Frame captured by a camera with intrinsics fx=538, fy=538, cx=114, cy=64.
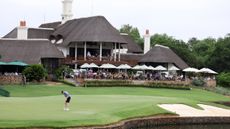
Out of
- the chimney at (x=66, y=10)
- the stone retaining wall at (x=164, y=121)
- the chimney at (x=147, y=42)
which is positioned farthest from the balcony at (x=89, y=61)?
the stone retaining wall at (x=164, y=121)

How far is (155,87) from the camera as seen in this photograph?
201ft

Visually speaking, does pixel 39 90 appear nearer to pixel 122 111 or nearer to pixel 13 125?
pixel 122 111

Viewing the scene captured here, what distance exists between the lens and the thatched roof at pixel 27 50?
206 ft

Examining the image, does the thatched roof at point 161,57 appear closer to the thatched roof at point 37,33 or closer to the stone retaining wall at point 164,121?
the thatched roof at point 37,33

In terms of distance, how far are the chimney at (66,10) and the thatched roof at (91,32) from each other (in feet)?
26.3

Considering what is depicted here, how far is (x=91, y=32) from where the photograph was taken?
231 ft

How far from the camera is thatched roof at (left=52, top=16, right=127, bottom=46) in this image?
2741 inches

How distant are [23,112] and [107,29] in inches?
1767

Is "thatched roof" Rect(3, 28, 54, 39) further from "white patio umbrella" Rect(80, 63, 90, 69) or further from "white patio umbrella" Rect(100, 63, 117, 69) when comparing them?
"white patio umbrella" Rect(100, 63, 117, 69)

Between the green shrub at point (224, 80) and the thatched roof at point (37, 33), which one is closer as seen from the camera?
the green shrub at point (224, 80)

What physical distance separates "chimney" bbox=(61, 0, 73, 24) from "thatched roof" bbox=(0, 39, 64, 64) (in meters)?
19.7

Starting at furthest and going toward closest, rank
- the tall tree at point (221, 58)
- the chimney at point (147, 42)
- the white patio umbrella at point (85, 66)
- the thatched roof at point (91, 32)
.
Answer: the tall tree at point (221, 58) → the chimney at point (147, 42) → the thatched roof at point (91, 32) → the white patio umbrella at point (85, 66)

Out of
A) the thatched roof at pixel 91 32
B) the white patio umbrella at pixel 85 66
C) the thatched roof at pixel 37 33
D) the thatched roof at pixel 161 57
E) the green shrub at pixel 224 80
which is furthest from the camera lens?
the thatched roof at pixel 37 33

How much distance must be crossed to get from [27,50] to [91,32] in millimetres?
9983
